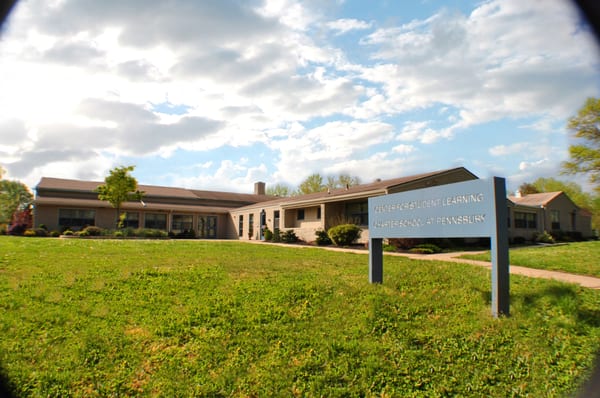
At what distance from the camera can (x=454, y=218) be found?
20.7ft

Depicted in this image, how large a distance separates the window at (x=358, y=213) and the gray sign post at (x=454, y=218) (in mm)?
14416

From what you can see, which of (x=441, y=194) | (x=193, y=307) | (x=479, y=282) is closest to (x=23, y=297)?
(x=193, y=307)

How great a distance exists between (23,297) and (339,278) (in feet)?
18.1

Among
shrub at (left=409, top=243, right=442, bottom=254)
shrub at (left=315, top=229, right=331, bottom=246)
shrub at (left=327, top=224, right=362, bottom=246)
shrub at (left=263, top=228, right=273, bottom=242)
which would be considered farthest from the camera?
shrub at (left=263, top=228, right=273, bottom=242)

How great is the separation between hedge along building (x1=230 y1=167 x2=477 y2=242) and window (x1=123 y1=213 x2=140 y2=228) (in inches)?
402

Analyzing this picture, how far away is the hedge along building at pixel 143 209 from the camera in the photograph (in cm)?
3093

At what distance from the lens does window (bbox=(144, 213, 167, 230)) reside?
114 feet

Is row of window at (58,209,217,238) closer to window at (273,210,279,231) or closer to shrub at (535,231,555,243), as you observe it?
window at (273,210,279,231)

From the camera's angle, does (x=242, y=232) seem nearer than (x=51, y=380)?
No

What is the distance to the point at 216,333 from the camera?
4.92 m

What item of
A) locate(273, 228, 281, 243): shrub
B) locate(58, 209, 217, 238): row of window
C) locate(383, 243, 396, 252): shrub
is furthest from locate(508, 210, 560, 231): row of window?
locate(58, 209, 217, 238): row of window

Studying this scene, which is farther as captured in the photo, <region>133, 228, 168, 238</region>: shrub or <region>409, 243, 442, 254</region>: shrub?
<region>133, 228, 168, 238</region>: shrub

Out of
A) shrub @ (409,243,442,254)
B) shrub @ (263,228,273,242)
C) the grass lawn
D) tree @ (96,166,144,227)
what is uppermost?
tree @ (96,166,144,227)

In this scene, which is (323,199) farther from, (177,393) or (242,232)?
(177,393)
